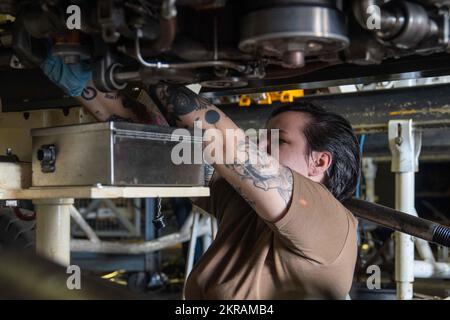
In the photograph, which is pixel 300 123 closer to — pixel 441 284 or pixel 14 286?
pixel 14 286

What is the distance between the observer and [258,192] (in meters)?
1.03

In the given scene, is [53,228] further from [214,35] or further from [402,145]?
[402,145]

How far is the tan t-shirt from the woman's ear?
6.2 inches

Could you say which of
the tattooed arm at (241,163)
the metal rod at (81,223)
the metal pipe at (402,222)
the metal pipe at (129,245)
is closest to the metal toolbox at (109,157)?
the tattooed arm at (241,163)

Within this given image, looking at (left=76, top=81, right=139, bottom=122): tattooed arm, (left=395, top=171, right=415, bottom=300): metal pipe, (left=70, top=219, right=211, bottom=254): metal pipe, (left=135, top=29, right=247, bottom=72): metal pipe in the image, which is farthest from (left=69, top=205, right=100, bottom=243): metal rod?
(left=135, top=29, right=247, bottom=72): metal pipe

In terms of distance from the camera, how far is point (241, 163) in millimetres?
1021

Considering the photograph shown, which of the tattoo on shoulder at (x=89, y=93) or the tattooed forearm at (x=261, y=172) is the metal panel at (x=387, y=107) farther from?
the tattoo on shoulder at (x=89, y=93)

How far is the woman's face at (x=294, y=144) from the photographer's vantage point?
52.0 inches

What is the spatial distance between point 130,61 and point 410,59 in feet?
1.55

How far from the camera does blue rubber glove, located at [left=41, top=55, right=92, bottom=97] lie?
0.90 m

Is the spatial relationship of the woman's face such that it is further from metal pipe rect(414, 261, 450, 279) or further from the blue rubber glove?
metal pipe rect(414, 261, 450, 279)

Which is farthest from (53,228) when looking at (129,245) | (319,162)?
(129,245)
